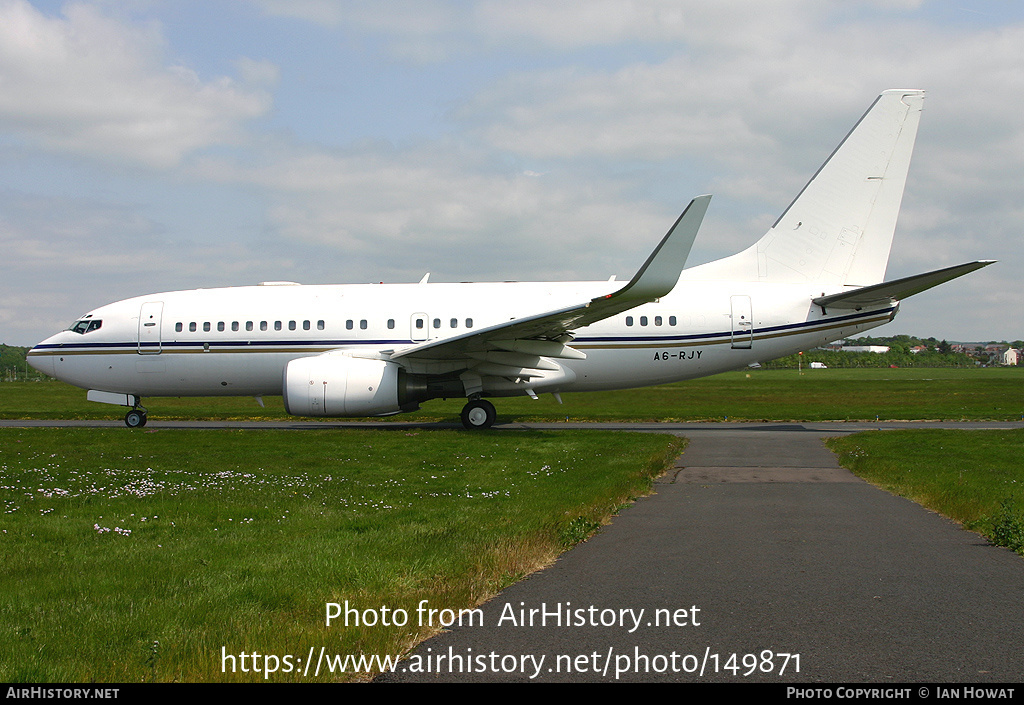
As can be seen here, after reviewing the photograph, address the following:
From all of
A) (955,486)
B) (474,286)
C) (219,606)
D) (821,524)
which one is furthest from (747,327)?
(219,606)

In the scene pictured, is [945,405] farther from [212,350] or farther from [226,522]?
[226,522]

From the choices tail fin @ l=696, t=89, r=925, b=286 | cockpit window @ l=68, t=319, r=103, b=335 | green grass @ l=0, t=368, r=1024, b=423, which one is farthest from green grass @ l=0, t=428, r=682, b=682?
green grass @ l=0, t=368, r=1024, b=423

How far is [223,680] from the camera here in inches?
162

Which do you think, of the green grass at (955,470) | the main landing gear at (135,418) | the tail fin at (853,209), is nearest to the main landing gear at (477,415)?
the tail fin at (853,209)

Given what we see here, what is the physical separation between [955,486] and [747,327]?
10918 mm

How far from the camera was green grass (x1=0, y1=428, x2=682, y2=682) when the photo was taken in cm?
464

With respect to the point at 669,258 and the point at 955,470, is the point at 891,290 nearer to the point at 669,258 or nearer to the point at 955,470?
the point at 669,258

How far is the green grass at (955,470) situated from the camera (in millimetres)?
8516

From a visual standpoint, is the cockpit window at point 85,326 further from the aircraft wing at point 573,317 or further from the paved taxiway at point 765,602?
the paved taxiway at point 765,602

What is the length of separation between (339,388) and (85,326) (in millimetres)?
9106

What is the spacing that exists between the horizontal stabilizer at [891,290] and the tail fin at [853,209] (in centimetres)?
125

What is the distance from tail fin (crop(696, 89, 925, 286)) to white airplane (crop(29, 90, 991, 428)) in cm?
3

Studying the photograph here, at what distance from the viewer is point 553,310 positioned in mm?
20859

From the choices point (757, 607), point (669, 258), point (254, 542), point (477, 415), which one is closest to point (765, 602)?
point (757, 607)
